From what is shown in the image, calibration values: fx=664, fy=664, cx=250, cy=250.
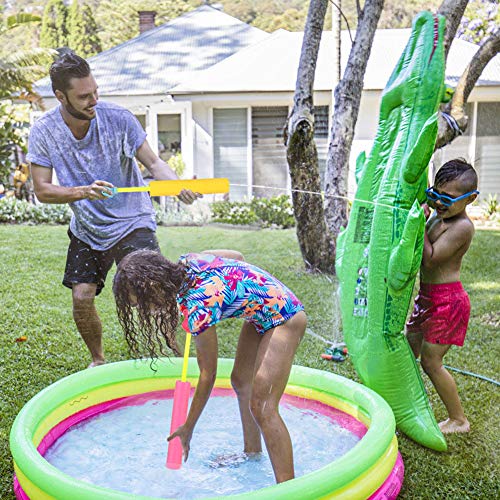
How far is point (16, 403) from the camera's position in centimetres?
324

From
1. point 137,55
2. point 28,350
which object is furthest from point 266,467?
point 137,55

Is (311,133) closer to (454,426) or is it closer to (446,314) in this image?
(446,314)

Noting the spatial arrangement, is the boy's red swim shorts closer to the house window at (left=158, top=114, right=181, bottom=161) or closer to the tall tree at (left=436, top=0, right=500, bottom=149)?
the tall tree at (left=436, top=0, right=500, bottom=149)

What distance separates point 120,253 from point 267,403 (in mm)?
1411

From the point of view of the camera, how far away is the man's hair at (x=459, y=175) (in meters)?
2.72

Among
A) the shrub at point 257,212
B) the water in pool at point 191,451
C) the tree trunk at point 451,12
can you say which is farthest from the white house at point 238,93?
the water in pool at point 191,451

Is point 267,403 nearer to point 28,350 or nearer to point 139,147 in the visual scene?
point 139,147

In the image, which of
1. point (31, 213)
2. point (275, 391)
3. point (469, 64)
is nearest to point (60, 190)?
point (275, 391)

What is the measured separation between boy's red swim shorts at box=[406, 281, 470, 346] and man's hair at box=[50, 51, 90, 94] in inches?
71.1

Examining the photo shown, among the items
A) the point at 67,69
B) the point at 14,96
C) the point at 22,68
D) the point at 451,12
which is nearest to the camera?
the point at 67,69

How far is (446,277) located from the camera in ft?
9.30

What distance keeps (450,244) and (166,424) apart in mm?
1483

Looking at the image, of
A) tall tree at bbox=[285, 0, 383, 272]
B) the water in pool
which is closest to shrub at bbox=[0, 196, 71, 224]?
tall tree at bbox=[285, 0, 383, 272]

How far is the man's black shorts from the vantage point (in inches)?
129
